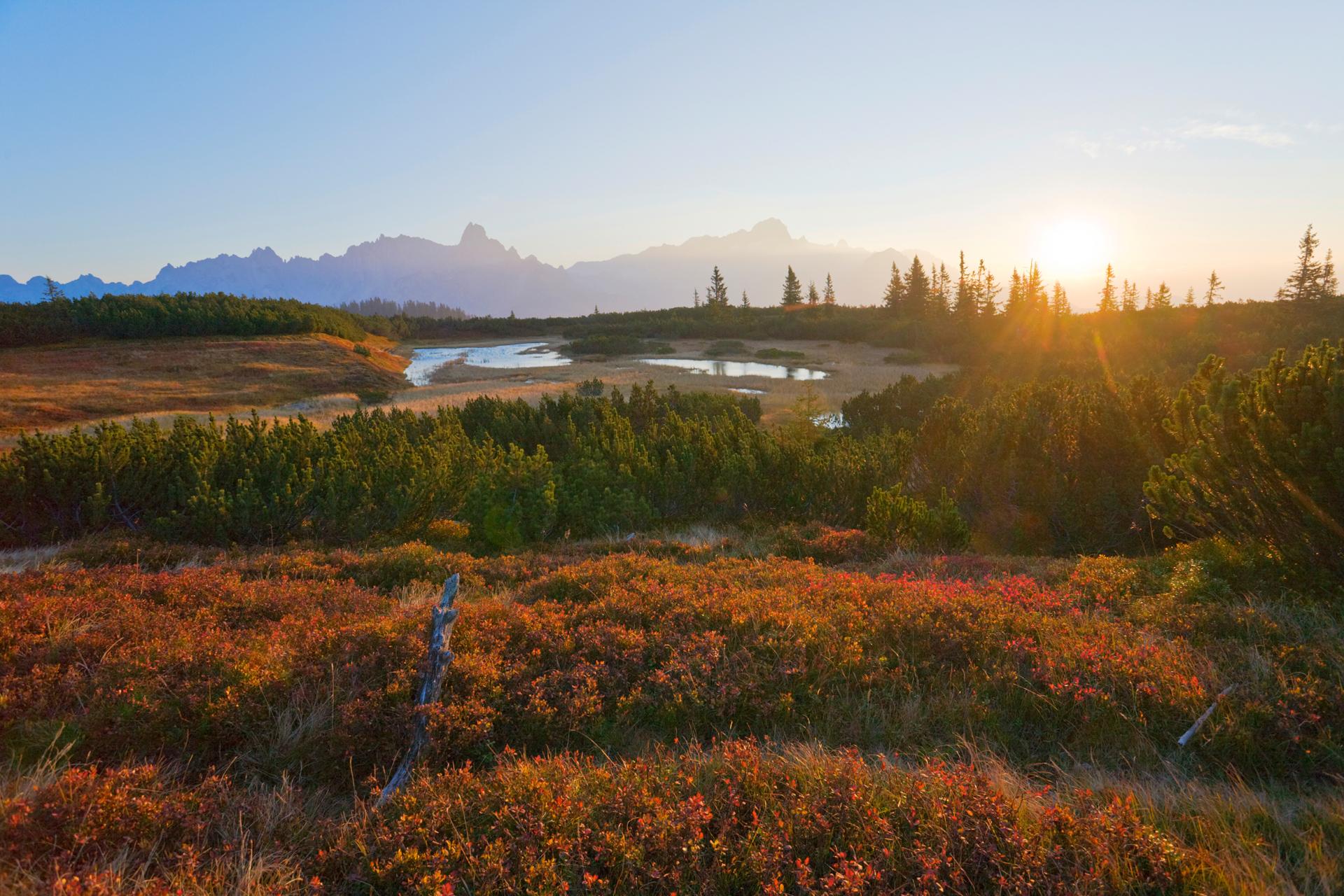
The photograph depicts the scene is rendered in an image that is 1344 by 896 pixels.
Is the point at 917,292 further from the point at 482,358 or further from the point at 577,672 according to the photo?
the point at 577,672

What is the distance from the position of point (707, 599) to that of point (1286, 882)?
11.5ft

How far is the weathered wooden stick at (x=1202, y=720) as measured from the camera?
341cm

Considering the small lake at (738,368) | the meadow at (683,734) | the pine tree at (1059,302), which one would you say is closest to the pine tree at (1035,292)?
the pine tree at (1059,302)

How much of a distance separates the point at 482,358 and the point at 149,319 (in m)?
21.3

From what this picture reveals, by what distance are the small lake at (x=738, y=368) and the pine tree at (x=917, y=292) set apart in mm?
32424

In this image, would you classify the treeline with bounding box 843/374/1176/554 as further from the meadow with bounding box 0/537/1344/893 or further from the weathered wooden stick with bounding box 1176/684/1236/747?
the weathered wooden stick with bounding box 1176/684/1236/747

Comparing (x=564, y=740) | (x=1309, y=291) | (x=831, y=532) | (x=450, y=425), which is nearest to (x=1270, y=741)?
(x=564, y=740)

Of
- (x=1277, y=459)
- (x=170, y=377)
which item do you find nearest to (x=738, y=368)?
(x=170, y=377)

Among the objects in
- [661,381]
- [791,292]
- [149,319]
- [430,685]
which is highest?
[791,292]

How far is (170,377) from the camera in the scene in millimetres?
29500

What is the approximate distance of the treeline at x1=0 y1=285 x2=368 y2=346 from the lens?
37.7m

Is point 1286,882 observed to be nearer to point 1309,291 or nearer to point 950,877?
point 950,877

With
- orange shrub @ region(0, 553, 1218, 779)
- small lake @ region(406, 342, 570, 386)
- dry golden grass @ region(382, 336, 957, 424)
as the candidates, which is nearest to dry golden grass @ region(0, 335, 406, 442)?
dry golden grass @ region(382, 336, 957, 424)

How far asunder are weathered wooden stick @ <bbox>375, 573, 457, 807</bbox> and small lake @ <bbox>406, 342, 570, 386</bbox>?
34.1m
